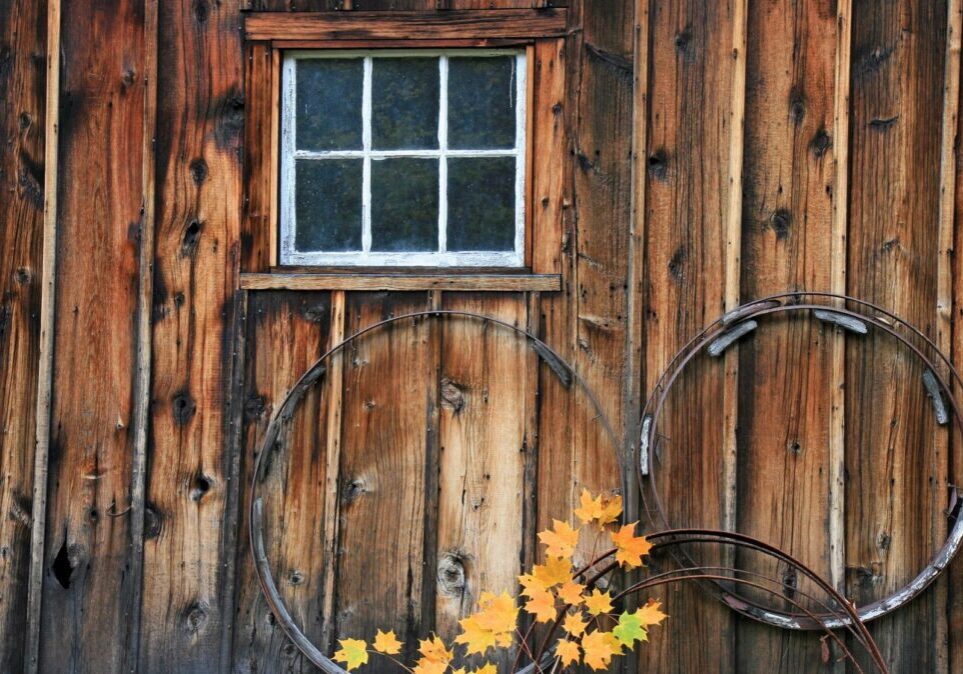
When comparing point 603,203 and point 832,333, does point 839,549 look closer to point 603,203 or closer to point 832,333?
point 832,333

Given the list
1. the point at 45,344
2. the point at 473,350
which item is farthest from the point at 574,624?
the point at 45,344

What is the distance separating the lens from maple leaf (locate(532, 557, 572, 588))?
2.63 metres

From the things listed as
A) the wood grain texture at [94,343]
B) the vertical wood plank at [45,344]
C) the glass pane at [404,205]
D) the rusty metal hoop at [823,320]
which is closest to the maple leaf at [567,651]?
the rusty metal hoop at [823,320]

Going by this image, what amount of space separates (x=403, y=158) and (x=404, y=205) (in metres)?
0.16

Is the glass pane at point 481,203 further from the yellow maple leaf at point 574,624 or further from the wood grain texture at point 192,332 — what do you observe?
the yellow maple leaf at point 574,624

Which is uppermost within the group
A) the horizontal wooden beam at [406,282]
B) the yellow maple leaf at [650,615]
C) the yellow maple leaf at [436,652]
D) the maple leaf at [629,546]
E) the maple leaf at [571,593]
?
the horizontal wooden beam at [406,282]

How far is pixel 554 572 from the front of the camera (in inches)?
104

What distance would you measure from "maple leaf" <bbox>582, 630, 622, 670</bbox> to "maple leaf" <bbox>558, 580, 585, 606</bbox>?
0.11 m

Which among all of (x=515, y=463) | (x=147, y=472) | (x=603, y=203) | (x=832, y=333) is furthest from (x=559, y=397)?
(x=147, y=472)

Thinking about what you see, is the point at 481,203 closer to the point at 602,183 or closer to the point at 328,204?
the point at 602,183

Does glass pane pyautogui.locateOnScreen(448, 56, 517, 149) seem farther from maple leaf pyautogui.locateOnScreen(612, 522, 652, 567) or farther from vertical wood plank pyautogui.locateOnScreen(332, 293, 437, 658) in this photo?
maple leaf pyautogui.locateOnScreen(612, 522, 652, 567)

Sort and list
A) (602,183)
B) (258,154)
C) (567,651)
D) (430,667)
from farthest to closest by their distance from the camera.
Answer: (258,154)
(602,183)
(430,667)
(567,651)

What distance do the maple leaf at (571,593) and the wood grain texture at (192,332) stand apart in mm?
1108

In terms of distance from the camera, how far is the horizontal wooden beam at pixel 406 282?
2.82m
